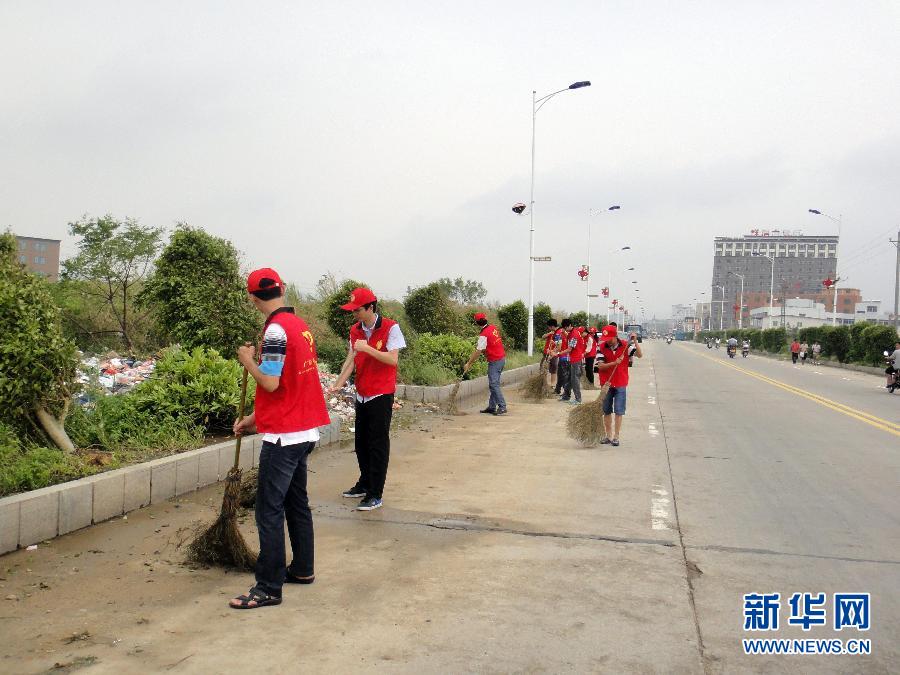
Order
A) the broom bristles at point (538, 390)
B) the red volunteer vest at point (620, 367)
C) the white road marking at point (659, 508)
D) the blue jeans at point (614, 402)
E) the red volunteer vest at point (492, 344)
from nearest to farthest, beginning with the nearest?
the white road marking at point (659, 508)
the red volunteer vest at point (620, 367)
the blue jeans at point (614, 402)
the red volunteer vest at point (492, 344)
the broom bristles at point (538, 390)

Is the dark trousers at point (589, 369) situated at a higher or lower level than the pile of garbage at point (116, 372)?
lower

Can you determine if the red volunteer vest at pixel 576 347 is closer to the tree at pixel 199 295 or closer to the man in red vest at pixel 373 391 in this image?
the tree at pixel 199 295

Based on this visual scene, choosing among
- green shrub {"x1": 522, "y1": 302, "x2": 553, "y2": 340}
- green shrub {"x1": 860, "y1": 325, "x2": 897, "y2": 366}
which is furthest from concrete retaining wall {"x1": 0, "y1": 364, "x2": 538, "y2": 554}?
green shrub {"x1": 860, "y1": 325, "x2": 897, "y2": 366}

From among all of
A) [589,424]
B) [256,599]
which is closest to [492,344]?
[589,424]

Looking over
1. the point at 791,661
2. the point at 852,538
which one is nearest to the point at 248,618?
the point at 791,661

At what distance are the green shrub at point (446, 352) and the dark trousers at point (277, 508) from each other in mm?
12725

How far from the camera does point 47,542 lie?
5.30 metres

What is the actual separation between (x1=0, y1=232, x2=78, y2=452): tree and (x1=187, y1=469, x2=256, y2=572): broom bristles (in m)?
2.34

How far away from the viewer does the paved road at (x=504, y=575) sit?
373 cm

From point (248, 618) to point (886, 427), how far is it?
12462 millimetres

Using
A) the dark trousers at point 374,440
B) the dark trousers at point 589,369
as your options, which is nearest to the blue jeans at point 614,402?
the dark trousers at point 374,440

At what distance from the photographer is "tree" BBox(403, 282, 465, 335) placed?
22.1 meters

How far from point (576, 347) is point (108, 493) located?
438 inches

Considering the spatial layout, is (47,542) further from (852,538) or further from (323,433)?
(852,538)
